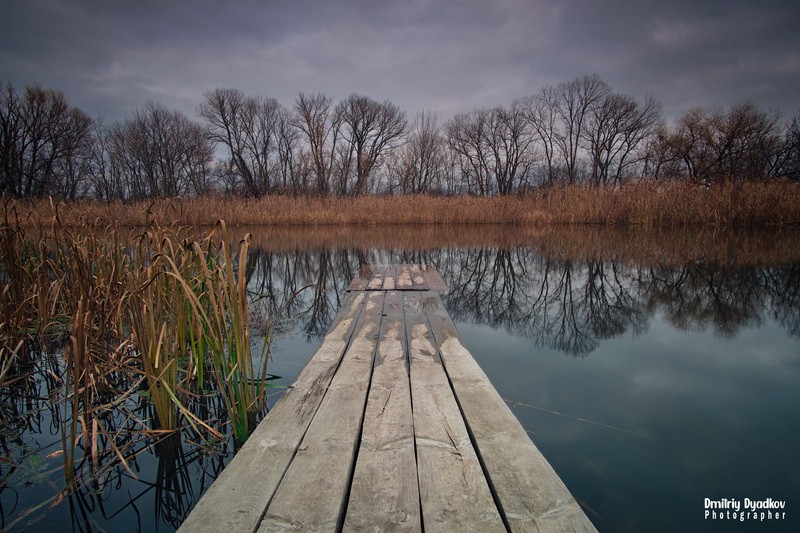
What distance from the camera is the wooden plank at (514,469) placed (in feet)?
2.96

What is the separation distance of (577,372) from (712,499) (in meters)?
1.24

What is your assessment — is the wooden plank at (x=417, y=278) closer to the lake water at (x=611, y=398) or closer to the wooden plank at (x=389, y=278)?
the wooden plank at (x=389, y=278)

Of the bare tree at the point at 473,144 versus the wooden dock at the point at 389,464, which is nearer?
the wooden dock at the point at 389,464

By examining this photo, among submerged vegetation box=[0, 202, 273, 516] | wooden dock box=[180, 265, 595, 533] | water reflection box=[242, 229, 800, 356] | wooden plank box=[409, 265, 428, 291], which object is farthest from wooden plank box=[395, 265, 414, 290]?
wooden dock box=[180, 265, 595, 533]

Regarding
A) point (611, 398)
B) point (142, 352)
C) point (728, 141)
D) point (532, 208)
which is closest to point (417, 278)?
point (611, 398)

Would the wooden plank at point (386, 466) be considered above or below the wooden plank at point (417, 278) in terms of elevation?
below

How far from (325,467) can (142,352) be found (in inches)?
40.0

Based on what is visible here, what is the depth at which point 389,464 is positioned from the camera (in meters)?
1.13

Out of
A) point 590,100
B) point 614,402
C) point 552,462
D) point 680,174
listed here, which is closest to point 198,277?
point 552,462

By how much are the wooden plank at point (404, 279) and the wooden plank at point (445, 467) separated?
2565 millimetres

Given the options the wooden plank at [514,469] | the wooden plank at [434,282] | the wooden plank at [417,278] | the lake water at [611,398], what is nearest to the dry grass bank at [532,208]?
the lake water at [611,398]

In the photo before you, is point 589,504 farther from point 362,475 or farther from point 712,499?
point 362,475

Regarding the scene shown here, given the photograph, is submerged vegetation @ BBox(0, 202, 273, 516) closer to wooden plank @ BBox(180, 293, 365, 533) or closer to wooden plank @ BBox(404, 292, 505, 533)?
wooden plank @ BBox(180, 293, 365, 533)

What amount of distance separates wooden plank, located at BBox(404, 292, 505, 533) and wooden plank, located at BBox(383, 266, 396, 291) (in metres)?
2.56
